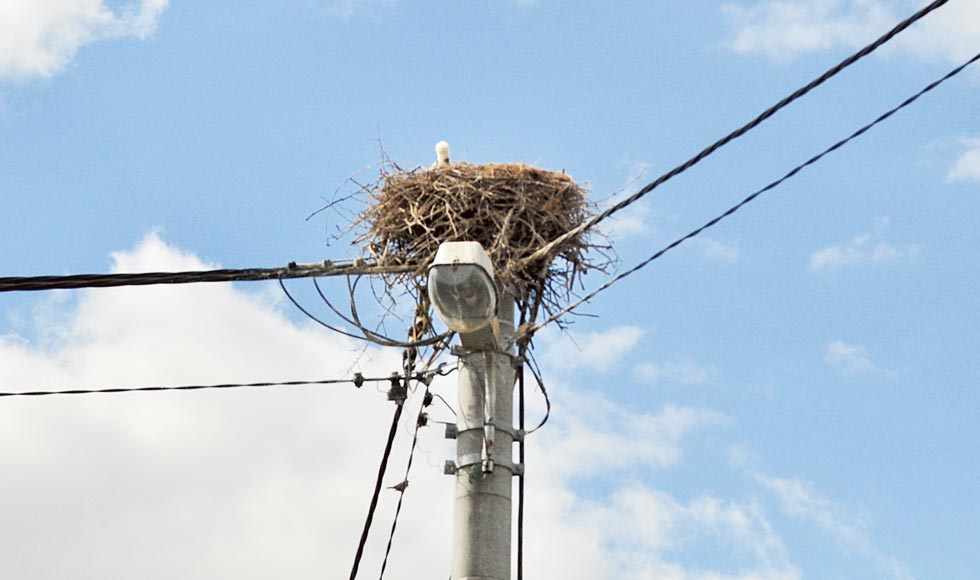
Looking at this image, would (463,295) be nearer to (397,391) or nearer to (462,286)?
(462,286)

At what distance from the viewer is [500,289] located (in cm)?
762

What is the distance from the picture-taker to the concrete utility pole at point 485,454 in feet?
22.9

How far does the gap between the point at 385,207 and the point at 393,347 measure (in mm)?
1143

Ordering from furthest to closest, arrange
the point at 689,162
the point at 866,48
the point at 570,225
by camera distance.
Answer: the point at 570,225 → the point at 689,162 → the point at 866,48

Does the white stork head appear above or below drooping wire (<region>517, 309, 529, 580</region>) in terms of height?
above

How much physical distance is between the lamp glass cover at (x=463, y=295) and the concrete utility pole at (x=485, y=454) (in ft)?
0.55

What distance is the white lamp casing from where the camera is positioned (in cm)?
698

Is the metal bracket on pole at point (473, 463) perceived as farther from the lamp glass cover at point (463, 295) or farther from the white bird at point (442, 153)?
the white bird at point (442, 153)

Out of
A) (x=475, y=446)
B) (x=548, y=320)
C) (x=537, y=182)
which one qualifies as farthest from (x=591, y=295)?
(x=537, y=182)

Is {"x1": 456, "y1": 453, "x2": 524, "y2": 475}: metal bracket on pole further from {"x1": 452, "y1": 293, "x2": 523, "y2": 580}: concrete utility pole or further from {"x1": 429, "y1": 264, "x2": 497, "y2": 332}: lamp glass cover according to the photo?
{"x1": 429, "y1": 264, "x2": 497, "y2": 332}: lamp glass cover

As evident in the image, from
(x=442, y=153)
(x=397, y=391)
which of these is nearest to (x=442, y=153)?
(x=442, y=153)

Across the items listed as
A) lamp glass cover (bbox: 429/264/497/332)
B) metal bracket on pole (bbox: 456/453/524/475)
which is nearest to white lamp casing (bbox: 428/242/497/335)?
lamp glass cover (bbox: 429/264/497/332)

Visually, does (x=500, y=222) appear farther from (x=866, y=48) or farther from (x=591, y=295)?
(x=866, y=48)

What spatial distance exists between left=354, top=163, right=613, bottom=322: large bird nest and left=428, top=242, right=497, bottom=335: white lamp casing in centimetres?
94
